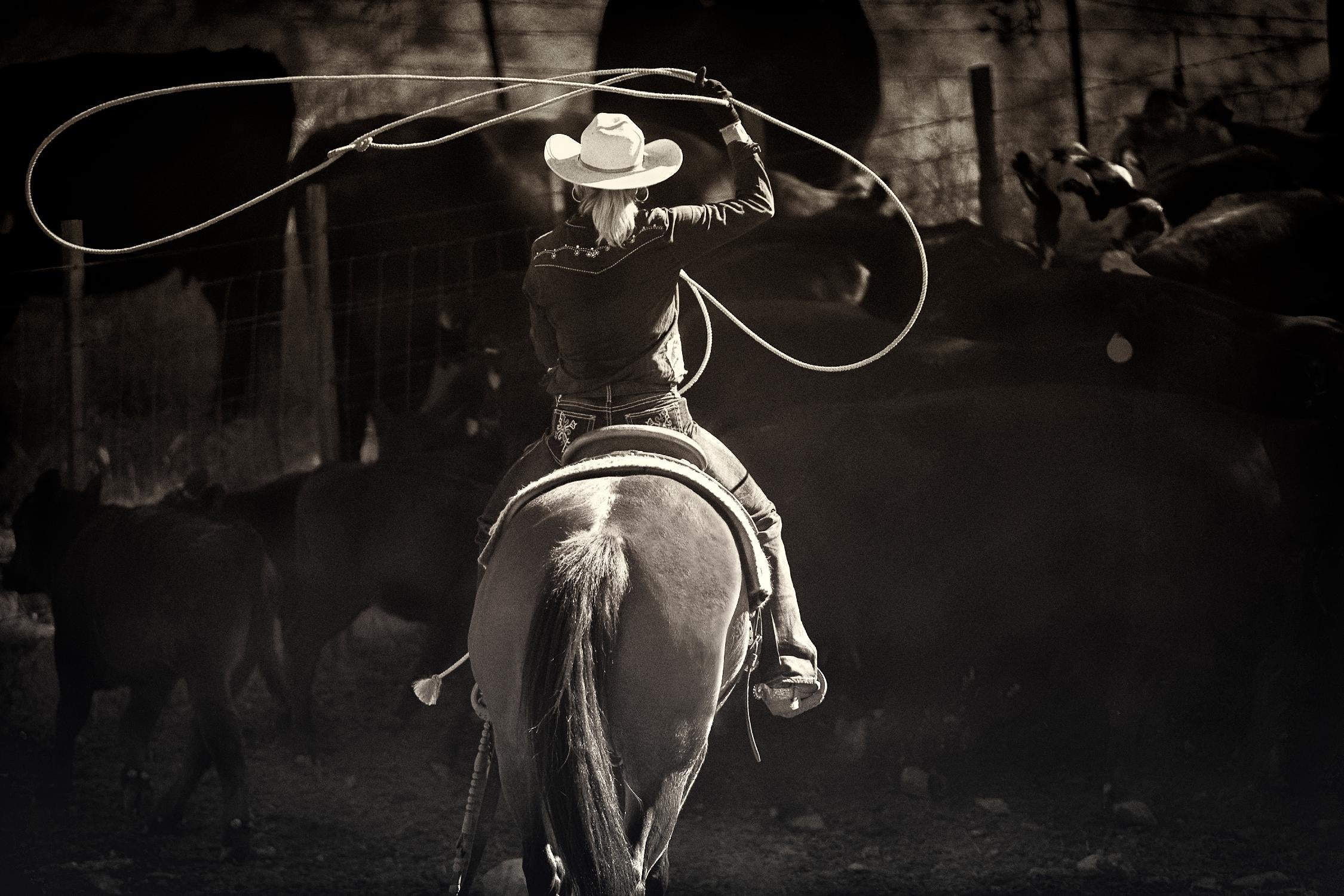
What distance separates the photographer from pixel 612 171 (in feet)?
11.3

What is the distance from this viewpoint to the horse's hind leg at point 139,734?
442 centimetres

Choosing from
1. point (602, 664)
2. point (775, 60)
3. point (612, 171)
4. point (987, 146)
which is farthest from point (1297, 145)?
point (602, 664)

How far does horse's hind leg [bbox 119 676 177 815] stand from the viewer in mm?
4418

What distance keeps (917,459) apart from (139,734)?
9.49 feet

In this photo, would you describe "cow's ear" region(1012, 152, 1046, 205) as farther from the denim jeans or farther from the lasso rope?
the denim jeans

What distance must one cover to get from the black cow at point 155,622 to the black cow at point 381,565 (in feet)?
0.45

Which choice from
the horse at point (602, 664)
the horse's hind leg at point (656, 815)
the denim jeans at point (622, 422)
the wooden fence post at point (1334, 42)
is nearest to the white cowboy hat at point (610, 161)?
the denim jeans at point (622, 422)

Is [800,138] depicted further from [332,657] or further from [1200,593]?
[332,657]

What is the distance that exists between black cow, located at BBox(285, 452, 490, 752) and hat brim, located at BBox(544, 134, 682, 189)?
1516 mm

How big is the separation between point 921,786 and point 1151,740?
82 cm

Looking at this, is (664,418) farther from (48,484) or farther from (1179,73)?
(1179,73)

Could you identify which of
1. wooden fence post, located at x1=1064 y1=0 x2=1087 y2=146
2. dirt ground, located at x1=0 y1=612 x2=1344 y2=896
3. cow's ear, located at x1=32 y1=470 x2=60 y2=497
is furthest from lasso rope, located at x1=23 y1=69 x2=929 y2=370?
dirt ground, located at x1=0 y1=612 x2=1344 y2=896

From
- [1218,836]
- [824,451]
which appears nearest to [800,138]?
[824,451]

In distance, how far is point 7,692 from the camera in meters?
4.59
